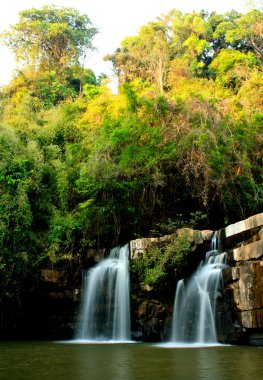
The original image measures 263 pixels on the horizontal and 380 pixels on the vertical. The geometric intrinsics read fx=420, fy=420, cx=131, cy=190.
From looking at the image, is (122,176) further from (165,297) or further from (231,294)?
(231,294)

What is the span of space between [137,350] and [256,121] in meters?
10.7

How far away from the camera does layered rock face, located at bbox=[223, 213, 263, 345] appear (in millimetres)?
9125

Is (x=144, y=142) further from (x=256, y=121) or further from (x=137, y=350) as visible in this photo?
(x=137, y=350)

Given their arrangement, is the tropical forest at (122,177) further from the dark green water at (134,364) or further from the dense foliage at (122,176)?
the dark green water at (134,364)

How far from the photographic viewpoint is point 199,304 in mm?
10375

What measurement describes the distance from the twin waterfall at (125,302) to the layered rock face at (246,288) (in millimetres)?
423

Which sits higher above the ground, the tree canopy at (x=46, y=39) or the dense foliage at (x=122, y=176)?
the tree canopy at (x=46, y=39)

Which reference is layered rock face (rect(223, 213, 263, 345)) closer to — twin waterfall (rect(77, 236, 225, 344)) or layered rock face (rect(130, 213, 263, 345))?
layered rock face (rect(130, 213, 263, 345))

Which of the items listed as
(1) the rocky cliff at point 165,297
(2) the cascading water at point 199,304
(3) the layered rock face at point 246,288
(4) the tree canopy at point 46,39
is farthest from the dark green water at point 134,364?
(4) the tree canopy at point 46,39

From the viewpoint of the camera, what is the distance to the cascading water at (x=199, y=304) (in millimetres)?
10094

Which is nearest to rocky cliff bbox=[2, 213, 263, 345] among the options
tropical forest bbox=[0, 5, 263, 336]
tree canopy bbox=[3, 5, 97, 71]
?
tropical forest bbox=[0, 5, 263, 336]

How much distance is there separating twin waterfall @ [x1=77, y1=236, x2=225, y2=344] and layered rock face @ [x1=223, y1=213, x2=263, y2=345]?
1.39 ft

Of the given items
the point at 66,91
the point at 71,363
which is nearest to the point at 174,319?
the point at 71,363

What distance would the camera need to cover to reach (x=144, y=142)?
14781mm
